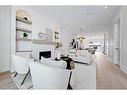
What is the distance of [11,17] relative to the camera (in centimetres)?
415

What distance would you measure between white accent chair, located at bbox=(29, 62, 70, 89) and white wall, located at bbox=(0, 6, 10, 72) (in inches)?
105

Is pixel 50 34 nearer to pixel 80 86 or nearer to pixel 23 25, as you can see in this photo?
pixel 23 25

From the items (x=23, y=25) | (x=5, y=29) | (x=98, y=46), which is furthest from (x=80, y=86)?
(x=98, y=46)

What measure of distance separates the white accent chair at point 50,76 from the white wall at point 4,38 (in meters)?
2.67

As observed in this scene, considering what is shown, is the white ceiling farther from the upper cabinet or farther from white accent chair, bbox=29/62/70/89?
white accent chair, bbox=29/62/70/89

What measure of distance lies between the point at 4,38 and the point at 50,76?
10.2 ft

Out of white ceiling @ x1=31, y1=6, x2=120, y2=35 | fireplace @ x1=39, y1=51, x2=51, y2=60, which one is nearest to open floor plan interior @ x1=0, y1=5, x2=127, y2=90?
fireplace @ x1=39, y1=51, x2=51, y2=60

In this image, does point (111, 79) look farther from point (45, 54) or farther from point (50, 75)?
point (45, 54)

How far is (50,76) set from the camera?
64.6 inches

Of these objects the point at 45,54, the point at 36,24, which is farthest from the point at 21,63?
the point at 45,54

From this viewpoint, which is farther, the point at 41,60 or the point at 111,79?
the point at 111,79

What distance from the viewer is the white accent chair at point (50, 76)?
1615mm

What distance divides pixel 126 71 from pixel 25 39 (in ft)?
12.8

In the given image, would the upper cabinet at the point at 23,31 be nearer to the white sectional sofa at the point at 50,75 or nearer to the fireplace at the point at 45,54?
the fireplace at the point at 45,54
